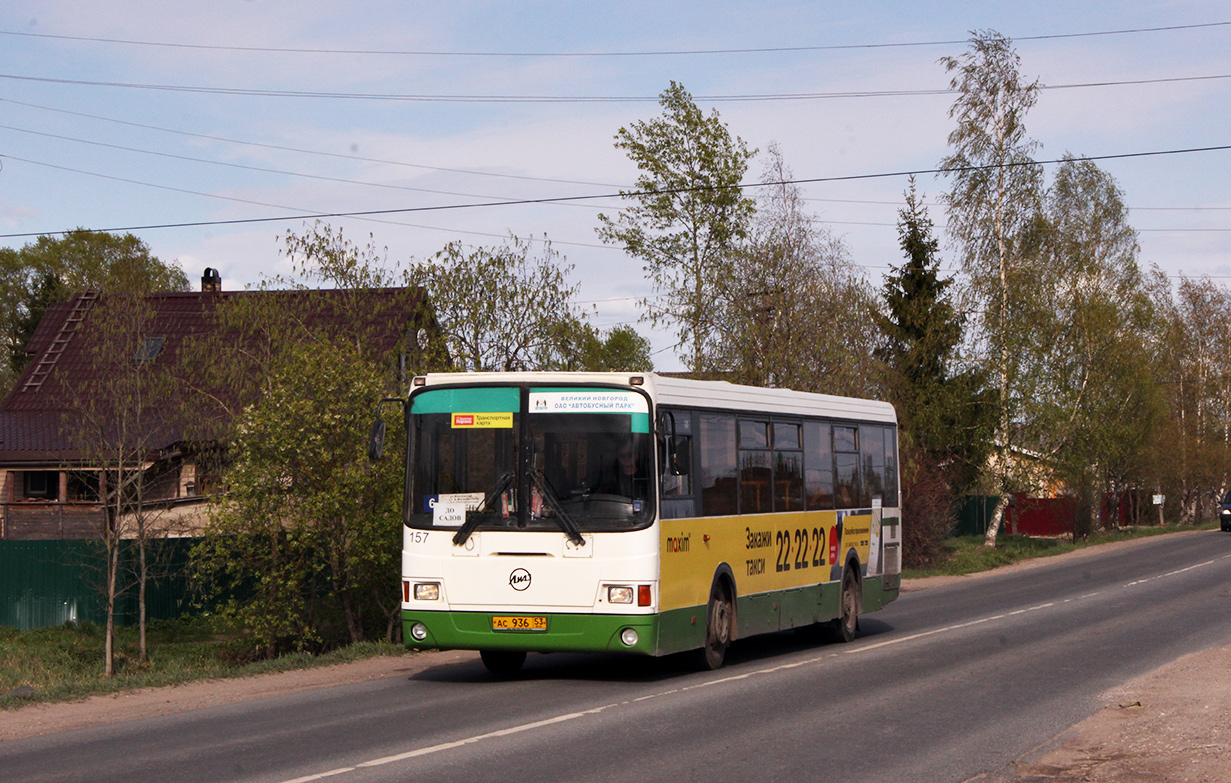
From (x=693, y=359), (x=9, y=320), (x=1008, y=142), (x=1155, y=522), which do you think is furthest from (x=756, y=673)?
(x=1155, y=522)

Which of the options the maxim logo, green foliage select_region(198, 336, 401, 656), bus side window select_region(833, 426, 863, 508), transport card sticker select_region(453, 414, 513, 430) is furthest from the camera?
green foliage select_region(198, 336, 401, 656)

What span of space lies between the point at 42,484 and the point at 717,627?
24761 mm

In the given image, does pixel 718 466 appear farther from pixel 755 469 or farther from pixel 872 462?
pixel 872 462

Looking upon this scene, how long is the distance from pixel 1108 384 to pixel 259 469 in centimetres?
3646

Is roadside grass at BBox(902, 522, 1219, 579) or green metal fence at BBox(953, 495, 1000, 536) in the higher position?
green metal fence at BBox(953, 495, 1000, 536)

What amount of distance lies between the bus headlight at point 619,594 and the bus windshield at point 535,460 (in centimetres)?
55

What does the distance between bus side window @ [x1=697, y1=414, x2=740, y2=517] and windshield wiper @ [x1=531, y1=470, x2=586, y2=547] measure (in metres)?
1.71

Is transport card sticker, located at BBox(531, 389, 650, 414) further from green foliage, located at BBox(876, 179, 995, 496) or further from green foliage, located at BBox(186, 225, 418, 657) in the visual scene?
green foliage, located at BBox(876, 179, 995, 496)

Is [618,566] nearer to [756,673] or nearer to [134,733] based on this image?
[756,673]

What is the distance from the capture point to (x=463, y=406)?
1336 centimetres

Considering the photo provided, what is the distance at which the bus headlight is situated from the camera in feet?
41.7

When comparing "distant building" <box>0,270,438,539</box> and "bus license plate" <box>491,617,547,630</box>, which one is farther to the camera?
"distant building" <box>0,270,438,539</box>

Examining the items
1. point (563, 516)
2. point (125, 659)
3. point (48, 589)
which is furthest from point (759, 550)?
point (48, 589)

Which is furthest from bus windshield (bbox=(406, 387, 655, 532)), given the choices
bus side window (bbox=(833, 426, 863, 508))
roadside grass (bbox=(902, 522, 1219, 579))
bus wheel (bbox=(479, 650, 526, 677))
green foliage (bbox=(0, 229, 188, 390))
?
green foliage (bbox=(0, 229, 188, 390))
